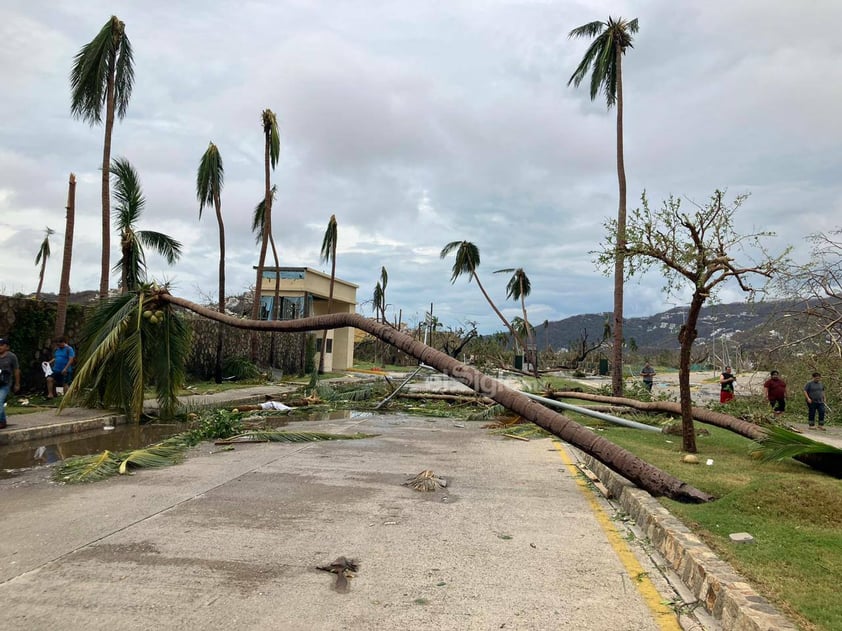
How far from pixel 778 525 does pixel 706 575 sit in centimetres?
168

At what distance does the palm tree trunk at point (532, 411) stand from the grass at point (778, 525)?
0.33m

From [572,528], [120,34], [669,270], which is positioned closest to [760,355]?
[669,270]

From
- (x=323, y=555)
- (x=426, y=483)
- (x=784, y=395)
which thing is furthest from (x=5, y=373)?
(x=784, y=395)

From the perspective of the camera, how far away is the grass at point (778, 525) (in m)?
4.02

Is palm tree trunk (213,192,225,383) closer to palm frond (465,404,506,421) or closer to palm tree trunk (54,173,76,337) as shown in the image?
palm tree trunk (54,173,76,337)

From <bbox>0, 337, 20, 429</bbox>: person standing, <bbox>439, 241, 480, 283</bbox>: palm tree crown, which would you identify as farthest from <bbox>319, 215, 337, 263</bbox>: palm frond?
<bbox>0, 337, 20, 429</bbox>: person standing

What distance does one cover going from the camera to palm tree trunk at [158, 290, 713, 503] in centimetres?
704

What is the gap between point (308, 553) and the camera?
5.20 m

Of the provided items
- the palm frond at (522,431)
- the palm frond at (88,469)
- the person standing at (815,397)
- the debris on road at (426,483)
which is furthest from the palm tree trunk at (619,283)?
the palm frond at (88,469)

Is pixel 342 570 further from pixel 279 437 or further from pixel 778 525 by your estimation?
pixel 279 437

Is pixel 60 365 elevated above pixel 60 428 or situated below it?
above

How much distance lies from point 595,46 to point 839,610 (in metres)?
21.0

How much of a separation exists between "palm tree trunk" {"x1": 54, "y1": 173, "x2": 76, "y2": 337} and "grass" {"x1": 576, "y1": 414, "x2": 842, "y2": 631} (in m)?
14.7

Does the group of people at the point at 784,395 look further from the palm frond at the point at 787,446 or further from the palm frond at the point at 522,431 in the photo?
the palm frond at the point at 787,446
